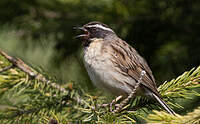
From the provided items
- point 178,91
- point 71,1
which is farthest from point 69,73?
point 178,91

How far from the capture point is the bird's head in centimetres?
438

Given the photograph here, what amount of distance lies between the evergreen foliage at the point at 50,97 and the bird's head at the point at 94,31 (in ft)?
2.91

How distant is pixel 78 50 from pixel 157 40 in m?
1.22

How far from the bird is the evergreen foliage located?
237mm

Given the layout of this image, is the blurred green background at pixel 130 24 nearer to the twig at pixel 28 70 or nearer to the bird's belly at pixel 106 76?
the bird's belly at pixel 106 76

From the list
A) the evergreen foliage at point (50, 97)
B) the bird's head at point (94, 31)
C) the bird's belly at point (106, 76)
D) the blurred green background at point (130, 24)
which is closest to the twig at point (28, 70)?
the evergreen foliage at point (50, 97)

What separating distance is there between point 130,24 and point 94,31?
21.9 inches

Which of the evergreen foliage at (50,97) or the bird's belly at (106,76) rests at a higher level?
the bird's belly at (106,76)

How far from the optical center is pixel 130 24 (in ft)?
15.3

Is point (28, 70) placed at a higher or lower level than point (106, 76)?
lower

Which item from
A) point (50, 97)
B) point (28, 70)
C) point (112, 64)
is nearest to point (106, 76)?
point (112, 64)

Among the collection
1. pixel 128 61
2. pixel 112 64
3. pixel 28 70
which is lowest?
pixel 28 70

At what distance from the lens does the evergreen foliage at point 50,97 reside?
3271 millimetres

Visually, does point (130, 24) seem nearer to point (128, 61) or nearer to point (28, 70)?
point (128, 61)
